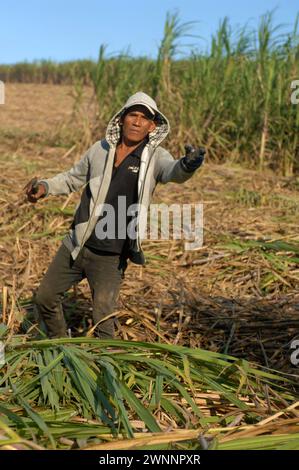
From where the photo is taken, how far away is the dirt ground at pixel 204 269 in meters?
3.66

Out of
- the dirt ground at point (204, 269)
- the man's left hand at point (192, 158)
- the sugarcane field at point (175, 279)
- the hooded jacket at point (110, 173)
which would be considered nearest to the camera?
the sugarcane field at point (175, 279)

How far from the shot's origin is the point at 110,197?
339 cm

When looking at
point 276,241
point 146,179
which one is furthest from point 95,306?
point 276,241

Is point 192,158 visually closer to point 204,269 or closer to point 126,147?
point 126,147

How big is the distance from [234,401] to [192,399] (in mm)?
162

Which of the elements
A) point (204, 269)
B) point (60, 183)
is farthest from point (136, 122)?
point (204, 269)

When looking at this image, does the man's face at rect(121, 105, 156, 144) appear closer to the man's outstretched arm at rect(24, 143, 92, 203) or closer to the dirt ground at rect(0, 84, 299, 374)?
the man's outstretched arm at rect(24, 143, 92, 203)

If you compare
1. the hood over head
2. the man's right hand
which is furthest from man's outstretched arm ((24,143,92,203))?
the hood over head

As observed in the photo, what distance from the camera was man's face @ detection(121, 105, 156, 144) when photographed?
3.35m

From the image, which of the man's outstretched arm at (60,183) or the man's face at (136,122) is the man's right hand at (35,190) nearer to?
the man's outstretched arm at (60,183)

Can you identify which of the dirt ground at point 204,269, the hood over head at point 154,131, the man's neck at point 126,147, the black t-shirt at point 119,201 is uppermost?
the hood over head at point 154,131

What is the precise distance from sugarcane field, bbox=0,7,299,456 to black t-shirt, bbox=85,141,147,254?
4 centimetres

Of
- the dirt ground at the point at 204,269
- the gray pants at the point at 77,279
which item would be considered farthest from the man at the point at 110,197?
the dirt ground at the point at 204,269
